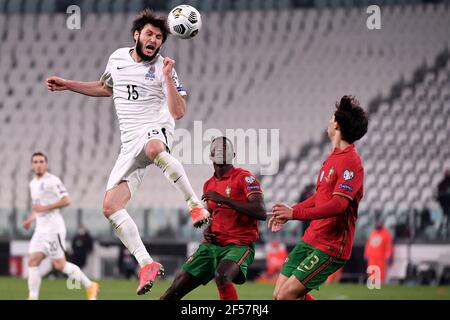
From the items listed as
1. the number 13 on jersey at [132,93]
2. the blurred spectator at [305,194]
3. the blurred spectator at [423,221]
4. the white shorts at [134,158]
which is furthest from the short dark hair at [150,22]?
the blurred spectator at [423,221]

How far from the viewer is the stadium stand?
18.7 meters

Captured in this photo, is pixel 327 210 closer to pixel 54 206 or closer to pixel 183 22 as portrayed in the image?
pixel 183 22

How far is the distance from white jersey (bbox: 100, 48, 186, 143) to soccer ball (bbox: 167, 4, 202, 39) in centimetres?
28

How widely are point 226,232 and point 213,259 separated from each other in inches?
10.5

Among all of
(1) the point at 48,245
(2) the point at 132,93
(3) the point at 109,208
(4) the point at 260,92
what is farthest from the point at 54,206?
(4) the point at 260,92

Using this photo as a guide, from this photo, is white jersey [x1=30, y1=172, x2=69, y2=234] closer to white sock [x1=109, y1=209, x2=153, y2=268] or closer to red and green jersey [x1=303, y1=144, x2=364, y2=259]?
white sock [x1=109, y1=209, x2=153, y2=268]

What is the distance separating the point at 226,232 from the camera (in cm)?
795

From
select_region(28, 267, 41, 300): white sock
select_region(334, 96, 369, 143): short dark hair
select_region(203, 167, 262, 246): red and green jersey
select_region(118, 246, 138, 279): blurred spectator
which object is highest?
select_region(334, 96, 369, 143): short dark hair

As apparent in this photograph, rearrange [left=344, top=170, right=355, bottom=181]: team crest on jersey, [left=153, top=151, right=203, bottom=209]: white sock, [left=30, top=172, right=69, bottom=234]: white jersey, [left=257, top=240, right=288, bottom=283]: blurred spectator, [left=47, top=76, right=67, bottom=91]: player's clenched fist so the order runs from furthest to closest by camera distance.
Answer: [left=257, top=240, right=288, bottom=283]: blurred spectator
[left=30, top=172, right=69, bottom=234]: white jersey
[left=47, top=76, right=67, bottom=91]: player's clenched fist
[left=153, top=151, right=203, bottom=209]: white sock
[left=344, top=170, right=355, bottom=181]: team crest on jersey

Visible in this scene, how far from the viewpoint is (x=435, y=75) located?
1900 cm

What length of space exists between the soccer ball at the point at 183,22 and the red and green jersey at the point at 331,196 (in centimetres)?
162

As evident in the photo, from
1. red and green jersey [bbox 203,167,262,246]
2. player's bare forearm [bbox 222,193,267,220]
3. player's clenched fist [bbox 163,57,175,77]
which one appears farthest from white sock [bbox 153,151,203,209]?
red and green jersey [bbox 203,167,262,246]
